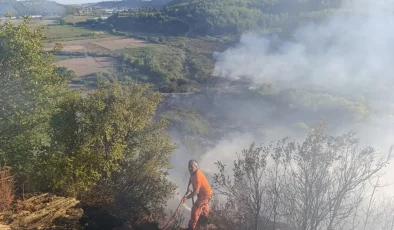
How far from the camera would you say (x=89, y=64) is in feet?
124

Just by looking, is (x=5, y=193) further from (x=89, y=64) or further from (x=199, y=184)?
(x=89, y=64)

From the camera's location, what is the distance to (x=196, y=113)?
21516 mm

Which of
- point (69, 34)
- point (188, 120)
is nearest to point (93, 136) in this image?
point (188, 120)

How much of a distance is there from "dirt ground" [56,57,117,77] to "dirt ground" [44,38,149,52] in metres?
5.25

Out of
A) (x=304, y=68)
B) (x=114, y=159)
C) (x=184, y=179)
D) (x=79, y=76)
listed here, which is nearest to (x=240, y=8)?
(x=304, y=68)

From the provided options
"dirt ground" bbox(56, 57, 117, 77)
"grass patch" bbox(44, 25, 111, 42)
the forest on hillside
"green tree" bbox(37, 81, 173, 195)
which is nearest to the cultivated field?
"dirt ground" bbox(56, 57, 117, 77)

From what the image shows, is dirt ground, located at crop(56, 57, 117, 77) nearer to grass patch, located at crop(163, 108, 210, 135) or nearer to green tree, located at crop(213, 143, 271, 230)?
grass patch, located at crop(163, 108, 210, 135)

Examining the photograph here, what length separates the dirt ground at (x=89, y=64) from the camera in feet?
113

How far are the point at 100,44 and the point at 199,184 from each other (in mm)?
45372

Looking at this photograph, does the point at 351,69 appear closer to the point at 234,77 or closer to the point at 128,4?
the point at 234,77

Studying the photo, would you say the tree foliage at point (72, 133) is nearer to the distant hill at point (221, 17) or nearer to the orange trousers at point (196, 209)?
the orange trousers at point (196, 209)

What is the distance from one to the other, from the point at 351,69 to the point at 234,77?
30.6 ft

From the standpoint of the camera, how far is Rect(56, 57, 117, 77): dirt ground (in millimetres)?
34594

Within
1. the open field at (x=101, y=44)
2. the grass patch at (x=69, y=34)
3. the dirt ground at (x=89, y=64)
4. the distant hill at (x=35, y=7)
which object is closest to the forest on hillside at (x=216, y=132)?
the dirt ground at (x=89, y=64)
